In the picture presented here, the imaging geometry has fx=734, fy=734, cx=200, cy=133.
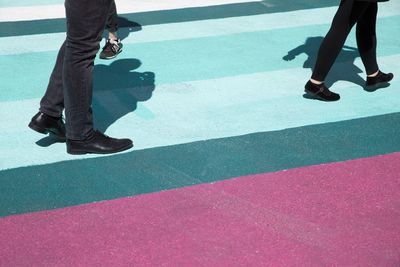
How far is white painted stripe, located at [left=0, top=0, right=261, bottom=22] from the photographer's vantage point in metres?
8.09

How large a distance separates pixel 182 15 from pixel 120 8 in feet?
2.48

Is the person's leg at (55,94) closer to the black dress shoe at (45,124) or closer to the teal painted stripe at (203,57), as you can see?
the black dress shoe at (45,124)

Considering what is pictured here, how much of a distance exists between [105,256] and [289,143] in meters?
1.90

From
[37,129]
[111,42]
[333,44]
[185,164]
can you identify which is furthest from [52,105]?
[333,44]

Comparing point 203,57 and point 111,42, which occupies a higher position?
point 111,42

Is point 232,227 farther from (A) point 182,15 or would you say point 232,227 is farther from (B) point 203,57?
(A) point 182,15

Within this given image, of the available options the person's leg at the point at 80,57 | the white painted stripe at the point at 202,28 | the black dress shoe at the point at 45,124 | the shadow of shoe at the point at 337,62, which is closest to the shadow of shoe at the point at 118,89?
the black dress shoe at the point at 45,124

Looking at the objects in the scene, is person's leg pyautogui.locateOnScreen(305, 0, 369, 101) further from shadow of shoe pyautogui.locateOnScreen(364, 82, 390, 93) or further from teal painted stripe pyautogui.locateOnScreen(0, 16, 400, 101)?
teal painted stripe pyautogui.locateOnScreen(0, 16, 400, 101)

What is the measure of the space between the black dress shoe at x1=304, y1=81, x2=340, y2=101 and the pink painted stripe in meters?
1.41

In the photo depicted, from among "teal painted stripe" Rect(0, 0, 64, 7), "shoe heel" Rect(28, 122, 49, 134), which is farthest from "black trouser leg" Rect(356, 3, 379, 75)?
"teal painted stripe" Rect(0, 0, 64, 7)

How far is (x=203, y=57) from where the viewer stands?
691 centimetres

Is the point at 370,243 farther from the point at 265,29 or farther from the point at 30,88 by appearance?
the point at 265,29

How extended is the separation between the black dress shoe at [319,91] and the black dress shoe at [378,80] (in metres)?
0.45

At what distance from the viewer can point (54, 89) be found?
4.79 metres
